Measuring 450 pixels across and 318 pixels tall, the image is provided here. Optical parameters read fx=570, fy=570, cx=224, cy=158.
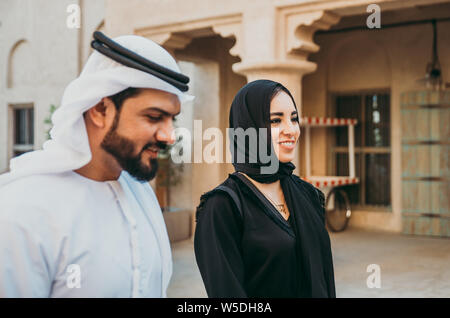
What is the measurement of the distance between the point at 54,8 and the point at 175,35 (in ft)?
16.7

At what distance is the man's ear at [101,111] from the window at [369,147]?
800cm

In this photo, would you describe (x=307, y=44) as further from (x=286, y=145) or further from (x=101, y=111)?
(x=101, y=111)

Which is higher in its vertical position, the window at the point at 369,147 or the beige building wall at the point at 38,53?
the beige building wall at the point at 38,53

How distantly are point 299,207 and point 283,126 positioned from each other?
0.30 m

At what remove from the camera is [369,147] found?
9039mm

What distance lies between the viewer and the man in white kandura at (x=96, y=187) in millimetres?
1195

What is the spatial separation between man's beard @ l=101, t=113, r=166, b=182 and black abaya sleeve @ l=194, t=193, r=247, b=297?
58 cm

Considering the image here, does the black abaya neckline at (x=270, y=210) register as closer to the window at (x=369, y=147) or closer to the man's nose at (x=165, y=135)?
the man's nose at (x=165, y=135)

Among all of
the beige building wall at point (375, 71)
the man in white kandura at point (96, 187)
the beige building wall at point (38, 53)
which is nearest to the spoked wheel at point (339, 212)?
the beige building wall at point (375, 71)

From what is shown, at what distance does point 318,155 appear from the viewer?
9336 mm

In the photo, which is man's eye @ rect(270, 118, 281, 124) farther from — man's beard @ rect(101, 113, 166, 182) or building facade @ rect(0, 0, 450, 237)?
building facade @ rect(0, 0, 450, 237)

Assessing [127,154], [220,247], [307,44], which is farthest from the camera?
[307,44]

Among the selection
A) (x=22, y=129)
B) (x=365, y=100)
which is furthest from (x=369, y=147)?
(x=22, y=129)

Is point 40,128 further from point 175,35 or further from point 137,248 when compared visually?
point 137,248
